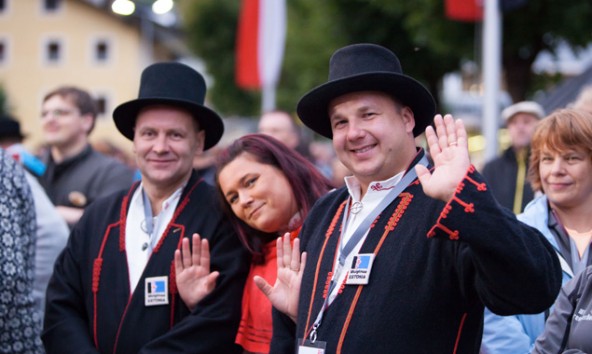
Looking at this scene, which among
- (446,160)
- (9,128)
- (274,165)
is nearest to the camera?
(446,160)

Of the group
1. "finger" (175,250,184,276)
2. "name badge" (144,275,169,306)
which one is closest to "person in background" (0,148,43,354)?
"name badge" (144,275,169,306)

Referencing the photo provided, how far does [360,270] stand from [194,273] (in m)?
1.17

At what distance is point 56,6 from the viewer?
43625 millimetres

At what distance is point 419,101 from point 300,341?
102 centimetres

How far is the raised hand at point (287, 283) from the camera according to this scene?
11.9ft

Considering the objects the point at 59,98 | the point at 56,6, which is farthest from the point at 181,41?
the point at 59,98

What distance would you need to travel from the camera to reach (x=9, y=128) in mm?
7113

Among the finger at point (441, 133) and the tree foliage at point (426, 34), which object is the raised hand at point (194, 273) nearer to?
the finger at point (441, 133)

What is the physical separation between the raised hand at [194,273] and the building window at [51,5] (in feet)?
138

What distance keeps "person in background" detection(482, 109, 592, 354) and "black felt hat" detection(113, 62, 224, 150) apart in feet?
5.35

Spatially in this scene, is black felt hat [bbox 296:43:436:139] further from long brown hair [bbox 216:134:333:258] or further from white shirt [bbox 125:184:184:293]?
white shirt [bbox 125:184:184:293]

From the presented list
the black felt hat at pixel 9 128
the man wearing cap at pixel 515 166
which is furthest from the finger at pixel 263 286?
the black felt hat at pixel 9 128

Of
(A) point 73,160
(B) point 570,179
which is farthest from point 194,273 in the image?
(A) point 73,160

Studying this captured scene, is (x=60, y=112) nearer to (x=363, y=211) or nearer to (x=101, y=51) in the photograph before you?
(x=363, y=211)
